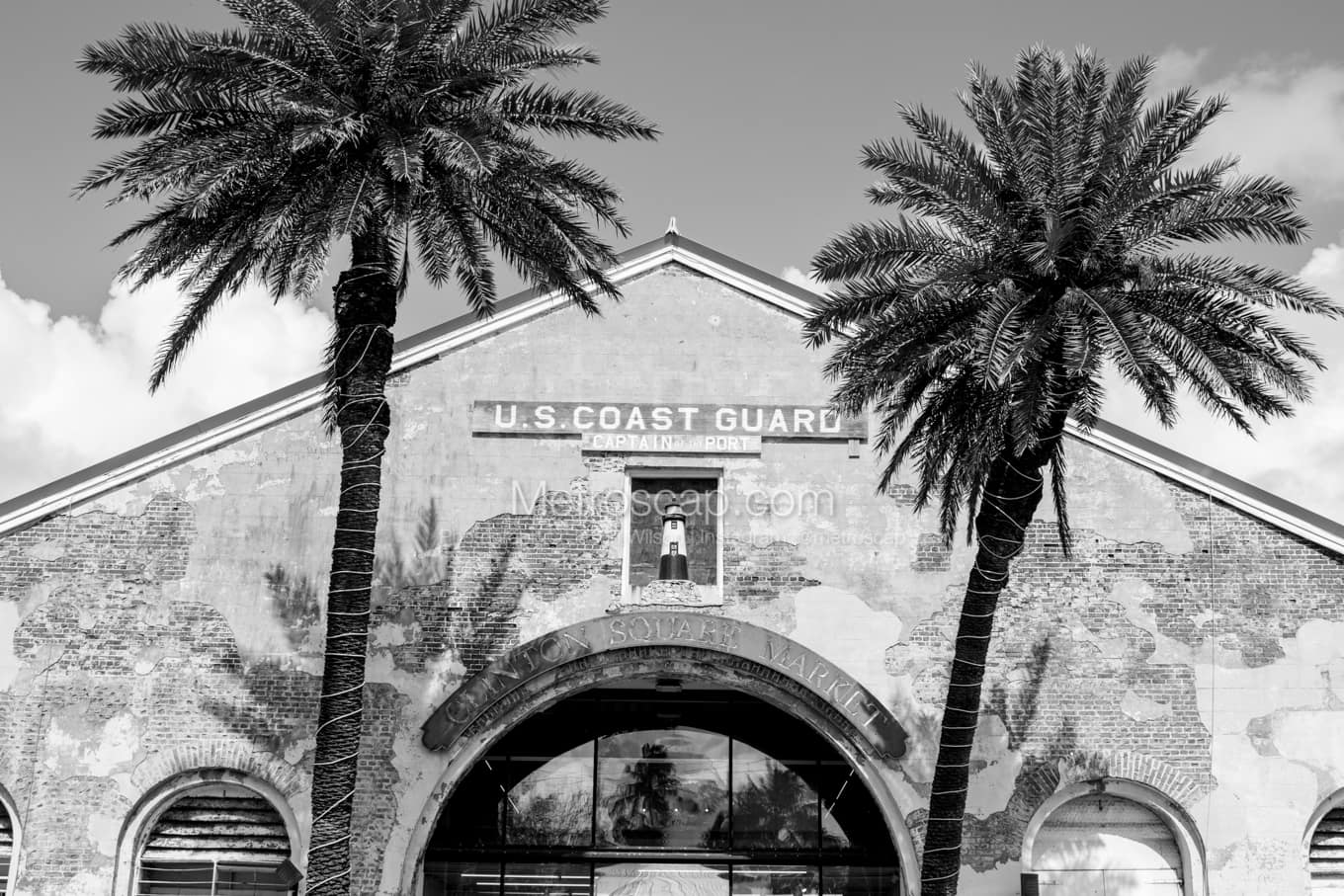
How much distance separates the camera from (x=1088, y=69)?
2072 centimetres

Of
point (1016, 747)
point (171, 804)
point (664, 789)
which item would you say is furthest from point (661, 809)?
point (171, 804)

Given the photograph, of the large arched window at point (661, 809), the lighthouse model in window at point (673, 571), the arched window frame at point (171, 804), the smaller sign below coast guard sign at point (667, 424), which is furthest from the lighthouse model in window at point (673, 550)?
the arched window frame at point (171, 804)

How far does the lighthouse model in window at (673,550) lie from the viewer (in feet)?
80.6

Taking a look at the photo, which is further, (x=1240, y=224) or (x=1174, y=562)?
(x=1174, y=562)

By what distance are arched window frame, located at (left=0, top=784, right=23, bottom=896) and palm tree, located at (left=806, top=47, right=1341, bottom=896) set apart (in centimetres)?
1354

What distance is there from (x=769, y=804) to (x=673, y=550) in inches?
193

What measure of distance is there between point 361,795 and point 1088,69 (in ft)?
49.4

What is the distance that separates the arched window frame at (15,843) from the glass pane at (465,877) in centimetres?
623

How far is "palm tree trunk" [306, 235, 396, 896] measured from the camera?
2000cm

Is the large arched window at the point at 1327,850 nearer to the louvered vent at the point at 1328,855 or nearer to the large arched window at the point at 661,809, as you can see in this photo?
the louvered vent at the point at 1328,855

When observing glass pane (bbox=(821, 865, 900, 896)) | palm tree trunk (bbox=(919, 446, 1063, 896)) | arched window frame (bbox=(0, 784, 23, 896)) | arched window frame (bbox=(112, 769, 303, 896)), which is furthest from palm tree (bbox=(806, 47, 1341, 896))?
arched window frame (bbox=(0, 784, 23, 896))

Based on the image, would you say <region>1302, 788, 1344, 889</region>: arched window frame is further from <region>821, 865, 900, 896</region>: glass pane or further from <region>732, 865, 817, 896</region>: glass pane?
<region>732, 865, 817, 896</region>: glass pane

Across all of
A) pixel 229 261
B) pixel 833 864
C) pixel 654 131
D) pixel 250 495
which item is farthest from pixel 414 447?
pixel 833 864

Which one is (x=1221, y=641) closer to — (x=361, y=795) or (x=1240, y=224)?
(x=1240, y=224)
